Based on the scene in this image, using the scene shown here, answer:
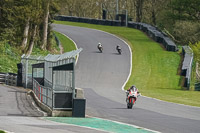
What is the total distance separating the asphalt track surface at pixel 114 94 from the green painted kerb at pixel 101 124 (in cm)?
75

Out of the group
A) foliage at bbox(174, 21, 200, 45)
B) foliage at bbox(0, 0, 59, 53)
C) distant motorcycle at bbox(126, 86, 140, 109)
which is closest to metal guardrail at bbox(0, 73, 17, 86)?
distant motorcycle at bbox(126, 86, 140, 109)

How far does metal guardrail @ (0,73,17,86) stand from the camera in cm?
3476

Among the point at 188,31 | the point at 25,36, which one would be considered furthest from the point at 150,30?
the point at 25,36

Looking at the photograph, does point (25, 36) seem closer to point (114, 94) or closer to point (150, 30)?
point (114, 94)

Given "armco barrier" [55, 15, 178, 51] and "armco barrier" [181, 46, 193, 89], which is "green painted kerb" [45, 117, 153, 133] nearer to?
"armco barrier" [181, 46, 193, 89]

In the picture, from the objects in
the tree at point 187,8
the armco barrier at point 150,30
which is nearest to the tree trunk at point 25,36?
the armco barrier at point 150,30

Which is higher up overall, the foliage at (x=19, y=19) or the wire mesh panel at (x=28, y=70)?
the foliage at (x=19, y=19)

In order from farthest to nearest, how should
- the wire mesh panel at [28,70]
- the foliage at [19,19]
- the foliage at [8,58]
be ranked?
the foliage at [19,19]
the foliage at [8,58]
the wire mesh panel at [28,70]

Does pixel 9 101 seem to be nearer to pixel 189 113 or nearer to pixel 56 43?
pixel 189 113

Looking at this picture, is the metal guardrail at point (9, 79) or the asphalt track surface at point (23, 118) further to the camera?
the metal guardrail at point (9, 79)

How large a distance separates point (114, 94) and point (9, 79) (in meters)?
7.64

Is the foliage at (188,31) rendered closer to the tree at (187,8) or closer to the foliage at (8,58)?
the tree at (187,8)

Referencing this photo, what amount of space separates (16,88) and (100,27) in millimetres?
40916

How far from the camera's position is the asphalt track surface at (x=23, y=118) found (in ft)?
52.0
